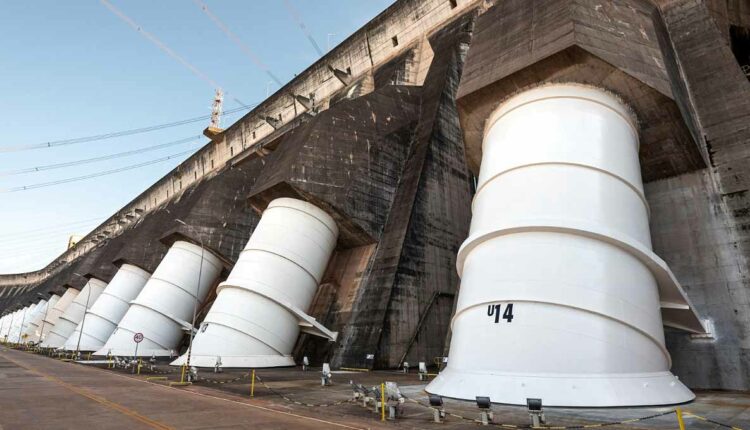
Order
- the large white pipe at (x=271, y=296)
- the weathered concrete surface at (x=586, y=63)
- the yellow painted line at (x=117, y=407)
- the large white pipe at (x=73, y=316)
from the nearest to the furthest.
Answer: the yellow painted line at (x=117, y=407)
the weathered concrete surface at (x=586, y=63)
the large white pipe at (x=271, y=296)
the large white pipe at (x=73, y=316)

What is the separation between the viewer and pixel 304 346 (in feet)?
69.1

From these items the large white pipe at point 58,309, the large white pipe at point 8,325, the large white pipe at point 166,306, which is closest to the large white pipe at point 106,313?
the large white pipe at point 166,306

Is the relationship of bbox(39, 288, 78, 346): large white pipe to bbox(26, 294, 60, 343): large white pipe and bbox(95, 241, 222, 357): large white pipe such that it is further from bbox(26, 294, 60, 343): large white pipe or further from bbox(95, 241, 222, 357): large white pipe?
bbox(95, 241, 222, 357): large white pipe

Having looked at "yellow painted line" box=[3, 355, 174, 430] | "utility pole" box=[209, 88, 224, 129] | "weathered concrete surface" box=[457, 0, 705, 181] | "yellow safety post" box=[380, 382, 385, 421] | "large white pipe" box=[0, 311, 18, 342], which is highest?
A: "utility pole" box=[209, 88, 224, 129]

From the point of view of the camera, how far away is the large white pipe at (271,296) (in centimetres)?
1781

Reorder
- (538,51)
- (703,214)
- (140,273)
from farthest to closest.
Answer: (140,273)
(703,214)
(538,51)

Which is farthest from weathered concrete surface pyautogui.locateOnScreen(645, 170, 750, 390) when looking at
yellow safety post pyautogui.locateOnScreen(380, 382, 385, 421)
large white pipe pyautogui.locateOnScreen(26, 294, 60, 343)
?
large white pipe pyautogui.locateOnScreen(26, 294, 60, 343)

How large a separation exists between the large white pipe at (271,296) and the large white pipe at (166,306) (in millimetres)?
7435

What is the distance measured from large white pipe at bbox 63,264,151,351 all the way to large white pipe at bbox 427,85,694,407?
31.1 m

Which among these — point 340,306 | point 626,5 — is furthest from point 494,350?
point 340,306

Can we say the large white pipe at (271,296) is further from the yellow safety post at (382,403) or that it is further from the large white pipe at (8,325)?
the large white pipe at (8,325)

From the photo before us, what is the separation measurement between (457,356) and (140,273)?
1284 inches

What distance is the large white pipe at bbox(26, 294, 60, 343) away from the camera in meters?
54.0

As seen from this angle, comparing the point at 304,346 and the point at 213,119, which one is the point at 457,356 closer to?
the point at 304,346
